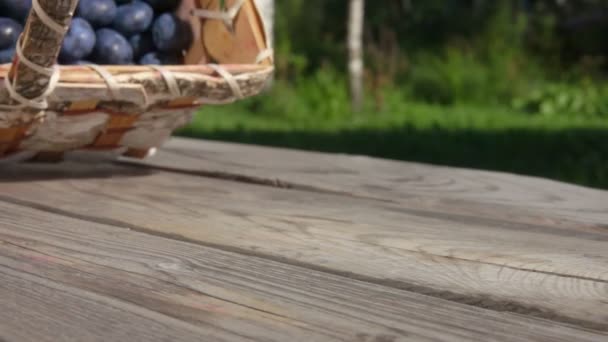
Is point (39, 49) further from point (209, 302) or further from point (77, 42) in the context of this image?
point (209, 302)

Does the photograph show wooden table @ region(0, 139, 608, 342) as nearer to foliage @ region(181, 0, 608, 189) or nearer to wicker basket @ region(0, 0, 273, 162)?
wicker basket @ region(0, 0, 273, 162)

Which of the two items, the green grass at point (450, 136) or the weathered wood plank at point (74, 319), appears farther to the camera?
the green grass at point (450, 136)

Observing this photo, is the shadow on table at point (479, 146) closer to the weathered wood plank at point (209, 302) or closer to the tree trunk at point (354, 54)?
the tree trunk at point (354, 54)

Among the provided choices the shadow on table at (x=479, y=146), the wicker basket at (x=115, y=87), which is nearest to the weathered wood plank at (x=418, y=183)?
the wicker basket at (x=115, y=87)

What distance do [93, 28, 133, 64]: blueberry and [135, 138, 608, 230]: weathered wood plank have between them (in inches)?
9.3

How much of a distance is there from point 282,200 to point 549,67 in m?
7.42

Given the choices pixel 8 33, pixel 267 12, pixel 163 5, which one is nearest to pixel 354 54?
pixel 267 12

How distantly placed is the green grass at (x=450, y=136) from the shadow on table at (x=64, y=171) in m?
1.92

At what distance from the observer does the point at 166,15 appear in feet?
4.65

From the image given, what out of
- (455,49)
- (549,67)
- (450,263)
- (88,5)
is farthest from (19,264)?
(549,67)

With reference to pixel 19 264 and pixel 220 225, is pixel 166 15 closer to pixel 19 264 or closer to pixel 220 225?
pixel 220 225

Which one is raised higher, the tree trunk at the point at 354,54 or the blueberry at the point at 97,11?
the blueberry at the point at 97,11

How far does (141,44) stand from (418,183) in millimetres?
466

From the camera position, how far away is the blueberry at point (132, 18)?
53.5 inches
